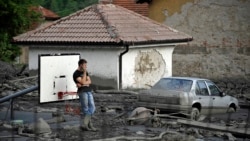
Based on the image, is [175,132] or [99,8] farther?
[99,8]

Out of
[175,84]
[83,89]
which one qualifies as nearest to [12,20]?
[175,84]

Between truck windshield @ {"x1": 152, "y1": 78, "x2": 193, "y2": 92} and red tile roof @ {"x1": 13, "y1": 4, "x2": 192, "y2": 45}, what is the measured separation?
6580 mm

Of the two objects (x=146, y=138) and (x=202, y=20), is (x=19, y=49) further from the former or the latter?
(x=146, y=138)

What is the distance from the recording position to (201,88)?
22.2 meters

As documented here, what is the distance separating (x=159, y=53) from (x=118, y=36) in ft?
11.6

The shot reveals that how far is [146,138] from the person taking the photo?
52.6ft

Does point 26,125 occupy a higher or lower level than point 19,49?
lower

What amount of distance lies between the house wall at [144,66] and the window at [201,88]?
7144mm

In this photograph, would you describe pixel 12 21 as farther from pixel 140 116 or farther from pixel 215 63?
pixel 140 116

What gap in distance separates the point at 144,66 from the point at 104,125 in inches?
480

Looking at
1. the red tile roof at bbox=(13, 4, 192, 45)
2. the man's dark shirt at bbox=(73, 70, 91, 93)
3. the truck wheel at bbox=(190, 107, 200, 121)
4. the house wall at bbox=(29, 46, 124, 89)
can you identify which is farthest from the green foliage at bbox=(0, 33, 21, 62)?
the man's dark shirt at bbox=(73, 70, 91, 93)

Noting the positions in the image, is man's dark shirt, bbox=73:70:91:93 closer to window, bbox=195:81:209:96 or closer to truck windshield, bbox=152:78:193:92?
truck windshield, bbox=152:78:193:92

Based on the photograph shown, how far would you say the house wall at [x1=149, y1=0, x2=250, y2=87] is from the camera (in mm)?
37312

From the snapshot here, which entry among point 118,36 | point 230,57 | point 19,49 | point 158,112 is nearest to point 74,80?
point 158,112
